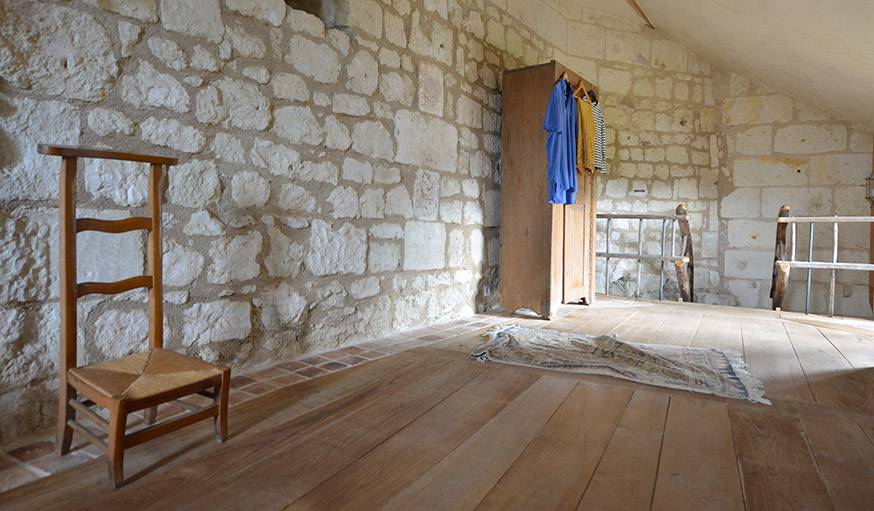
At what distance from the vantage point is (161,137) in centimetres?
208

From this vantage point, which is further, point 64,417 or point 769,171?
point 769,171

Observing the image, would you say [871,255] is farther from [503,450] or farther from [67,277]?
[67,277]

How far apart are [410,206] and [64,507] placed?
8.23 feet

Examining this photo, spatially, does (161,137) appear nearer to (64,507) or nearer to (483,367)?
(64,507)

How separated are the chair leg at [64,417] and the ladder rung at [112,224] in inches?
17.9

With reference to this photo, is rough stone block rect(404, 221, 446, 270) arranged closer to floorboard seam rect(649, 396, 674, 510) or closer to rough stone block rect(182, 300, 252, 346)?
rough stone block rect(182, 300, 252, 346)

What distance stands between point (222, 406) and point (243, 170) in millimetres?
1184

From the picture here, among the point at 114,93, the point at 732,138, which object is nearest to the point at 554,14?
the point at 732,138

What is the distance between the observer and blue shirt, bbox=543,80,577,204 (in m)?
3.87

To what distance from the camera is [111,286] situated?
1.56 metres

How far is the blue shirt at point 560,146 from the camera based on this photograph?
387cm

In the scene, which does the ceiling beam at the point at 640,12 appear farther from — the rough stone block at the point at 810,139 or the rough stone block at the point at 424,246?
the rough stone block at the point at 424,246

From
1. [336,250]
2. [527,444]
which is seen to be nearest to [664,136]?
[336,250]

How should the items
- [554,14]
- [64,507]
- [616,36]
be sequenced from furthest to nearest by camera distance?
[616,36]
[554,14]
[64,507]
